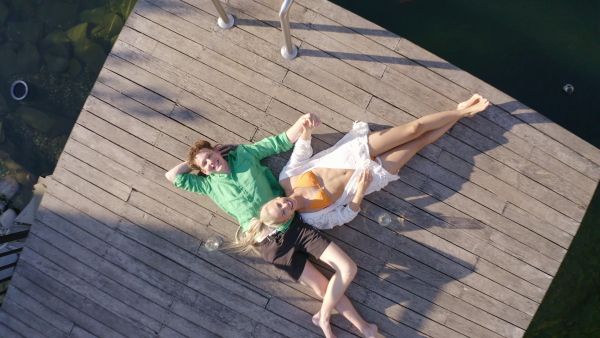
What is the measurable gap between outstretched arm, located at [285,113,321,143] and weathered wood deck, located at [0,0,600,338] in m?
0.28

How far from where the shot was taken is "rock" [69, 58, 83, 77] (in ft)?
16.5

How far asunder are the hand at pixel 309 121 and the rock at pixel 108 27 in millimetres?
3472

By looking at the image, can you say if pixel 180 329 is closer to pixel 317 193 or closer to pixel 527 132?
pixel 317 193

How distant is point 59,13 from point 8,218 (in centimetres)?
289

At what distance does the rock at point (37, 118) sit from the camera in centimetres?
500

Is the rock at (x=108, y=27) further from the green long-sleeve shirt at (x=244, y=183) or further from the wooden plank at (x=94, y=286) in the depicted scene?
the green long-sleeve shirt at (x=244, y=183)

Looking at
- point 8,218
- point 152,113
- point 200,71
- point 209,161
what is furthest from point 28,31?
point 209,161

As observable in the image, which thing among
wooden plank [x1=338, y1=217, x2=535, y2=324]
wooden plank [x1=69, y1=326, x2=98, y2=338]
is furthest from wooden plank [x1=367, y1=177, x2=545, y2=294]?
wooden plank [x1=69, y1=326, x2=98, y2=338]

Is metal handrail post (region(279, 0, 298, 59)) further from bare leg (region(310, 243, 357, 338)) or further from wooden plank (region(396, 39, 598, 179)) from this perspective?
bare leg (region(310, 243, 357, 338))

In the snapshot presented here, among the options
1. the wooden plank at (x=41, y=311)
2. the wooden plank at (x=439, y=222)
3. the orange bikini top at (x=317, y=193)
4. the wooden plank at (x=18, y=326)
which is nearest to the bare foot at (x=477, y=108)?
the wooden plank at (x=439, y=222)

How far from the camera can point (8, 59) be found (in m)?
5.02

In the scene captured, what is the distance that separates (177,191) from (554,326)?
4.83 metres

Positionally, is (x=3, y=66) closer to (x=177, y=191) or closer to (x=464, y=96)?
(x=177, y=191)

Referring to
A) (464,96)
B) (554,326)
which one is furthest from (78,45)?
(554,326)
